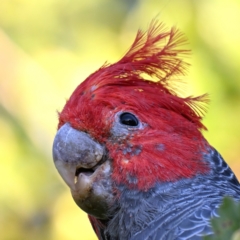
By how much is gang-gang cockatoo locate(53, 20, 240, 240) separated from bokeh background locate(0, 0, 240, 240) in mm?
1059

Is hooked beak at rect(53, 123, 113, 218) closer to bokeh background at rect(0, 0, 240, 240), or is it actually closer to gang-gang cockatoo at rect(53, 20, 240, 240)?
gang-gang cockatoo at rect(53, 20, 240, 240)

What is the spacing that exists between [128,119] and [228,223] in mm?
1356

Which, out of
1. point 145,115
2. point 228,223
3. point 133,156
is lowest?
point 228,223

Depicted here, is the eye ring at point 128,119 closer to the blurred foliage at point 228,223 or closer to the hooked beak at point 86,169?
the hooked beak at point 86,169

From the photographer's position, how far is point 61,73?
476 centimetres

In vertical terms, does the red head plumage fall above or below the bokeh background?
below

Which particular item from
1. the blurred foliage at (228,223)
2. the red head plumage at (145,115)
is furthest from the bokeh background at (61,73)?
the blurred foliage at (228,223)

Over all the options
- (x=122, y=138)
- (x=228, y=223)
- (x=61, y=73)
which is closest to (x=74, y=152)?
(x=122, y=138)

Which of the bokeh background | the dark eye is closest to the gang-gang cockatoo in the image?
the dark eye

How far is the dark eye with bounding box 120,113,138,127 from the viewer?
258cm

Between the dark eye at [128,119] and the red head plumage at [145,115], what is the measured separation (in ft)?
0.06

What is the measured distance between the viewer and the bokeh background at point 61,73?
4.10 meters

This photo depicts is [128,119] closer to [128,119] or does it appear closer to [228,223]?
[128,119]

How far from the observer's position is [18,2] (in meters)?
5.60
